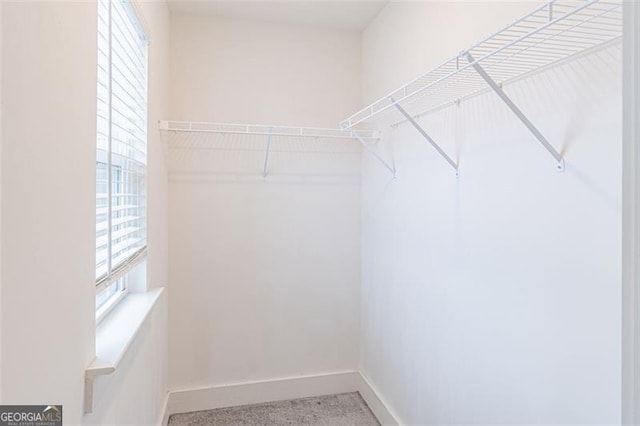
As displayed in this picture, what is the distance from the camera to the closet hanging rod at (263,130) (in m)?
2.22

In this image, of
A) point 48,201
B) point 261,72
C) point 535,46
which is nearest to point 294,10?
point 261,72

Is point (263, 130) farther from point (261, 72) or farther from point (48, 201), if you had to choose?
point (48, 201)

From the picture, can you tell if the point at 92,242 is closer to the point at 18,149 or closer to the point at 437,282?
the point at 18,149

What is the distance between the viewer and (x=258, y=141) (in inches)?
95.4

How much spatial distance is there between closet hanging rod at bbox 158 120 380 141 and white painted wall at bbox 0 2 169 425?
1255mm

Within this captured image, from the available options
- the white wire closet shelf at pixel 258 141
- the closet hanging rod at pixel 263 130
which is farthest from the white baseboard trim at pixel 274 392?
the closet hanging rod at pixel 263 130

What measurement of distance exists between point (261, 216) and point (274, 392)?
1146mm

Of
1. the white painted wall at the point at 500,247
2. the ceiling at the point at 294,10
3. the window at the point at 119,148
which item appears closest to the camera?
the white painted wall at the point at 500,247

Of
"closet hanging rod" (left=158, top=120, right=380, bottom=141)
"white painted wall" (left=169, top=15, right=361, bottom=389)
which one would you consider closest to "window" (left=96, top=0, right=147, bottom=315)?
"closet hanging rod" (left=158, top=120, right=380, bottom=141)

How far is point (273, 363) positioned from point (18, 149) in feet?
7.09

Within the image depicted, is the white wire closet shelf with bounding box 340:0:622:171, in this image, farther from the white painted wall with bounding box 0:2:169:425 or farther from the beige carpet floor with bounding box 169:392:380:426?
the beige carpet floor with bounding box 169:392:380:426

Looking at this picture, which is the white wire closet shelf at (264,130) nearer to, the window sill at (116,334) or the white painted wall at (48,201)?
the window sill at (116,334)

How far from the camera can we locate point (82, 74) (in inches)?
36.0
